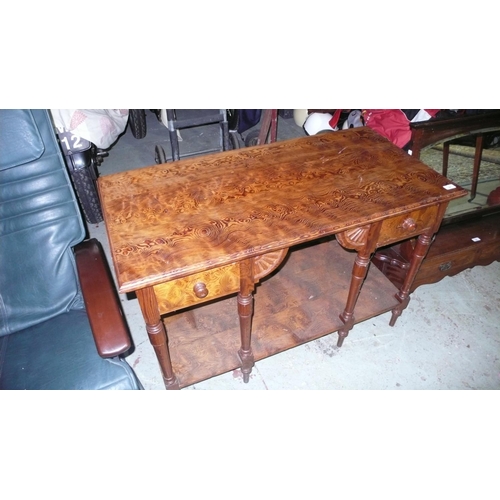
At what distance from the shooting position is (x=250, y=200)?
1.36 meters

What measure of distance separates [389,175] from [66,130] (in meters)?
1.95

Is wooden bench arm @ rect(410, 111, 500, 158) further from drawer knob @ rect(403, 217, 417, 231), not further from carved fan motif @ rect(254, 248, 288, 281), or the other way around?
carved fan motif @ rect(254, 248, 288, 281)

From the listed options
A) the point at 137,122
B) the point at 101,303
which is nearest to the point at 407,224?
the point at 101,303

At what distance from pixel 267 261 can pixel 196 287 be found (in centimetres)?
27

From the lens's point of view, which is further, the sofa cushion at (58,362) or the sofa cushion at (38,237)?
the sofa cushion at (38,237)

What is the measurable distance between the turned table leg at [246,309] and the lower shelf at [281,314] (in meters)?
0.06

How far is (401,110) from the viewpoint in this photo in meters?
1.99

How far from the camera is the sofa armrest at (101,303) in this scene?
1.15 meters

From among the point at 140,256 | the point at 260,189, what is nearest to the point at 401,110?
the point at 260,189

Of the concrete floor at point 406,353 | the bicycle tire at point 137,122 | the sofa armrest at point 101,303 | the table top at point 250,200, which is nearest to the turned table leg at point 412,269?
the concrete floor at point 406,353

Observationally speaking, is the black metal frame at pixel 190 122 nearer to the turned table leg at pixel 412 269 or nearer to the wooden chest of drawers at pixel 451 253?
the wooden chest of drawers at pixel 451 253

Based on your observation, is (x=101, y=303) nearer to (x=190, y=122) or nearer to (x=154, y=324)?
(x=154, y=324)

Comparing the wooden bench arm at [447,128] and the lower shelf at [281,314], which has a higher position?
the wooden bench arm at [447,128]

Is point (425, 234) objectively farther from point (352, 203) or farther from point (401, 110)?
point (401, 110)
